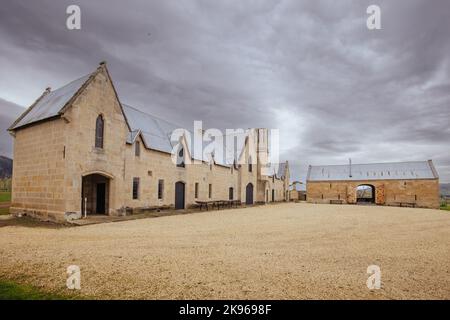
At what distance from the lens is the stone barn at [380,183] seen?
42188 mm

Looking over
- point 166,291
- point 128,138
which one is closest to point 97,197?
point 128,138

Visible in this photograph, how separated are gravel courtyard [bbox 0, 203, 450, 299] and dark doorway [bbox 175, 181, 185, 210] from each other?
13.5 m

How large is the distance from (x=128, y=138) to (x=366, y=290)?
17.7 meters

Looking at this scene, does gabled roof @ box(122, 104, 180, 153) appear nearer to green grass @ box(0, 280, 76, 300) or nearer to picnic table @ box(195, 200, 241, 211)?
picnic table @ box(195, 200, 241, 211)

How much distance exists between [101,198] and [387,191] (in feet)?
144

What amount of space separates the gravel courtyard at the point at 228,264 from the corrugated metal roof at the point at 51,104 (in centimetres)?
783

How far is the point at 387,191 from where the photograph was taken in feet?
147

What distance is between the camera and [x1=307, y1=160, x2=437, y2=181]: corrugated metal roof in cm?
4386

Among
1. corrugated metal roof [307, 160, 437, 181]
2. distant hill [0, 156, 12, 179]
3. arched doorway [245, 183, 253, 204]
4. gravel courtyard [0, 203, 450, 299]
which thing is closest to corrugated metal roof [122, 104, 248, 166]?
gravel courtyard [0, 203, 450, 299]

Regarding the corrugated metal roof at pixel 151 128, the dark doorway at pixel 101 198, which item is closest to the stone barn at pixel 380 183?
the corrugated metal roof at pixel 151 128

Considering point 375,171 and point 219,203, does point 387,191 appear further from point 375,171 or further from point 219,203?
point 219,203
